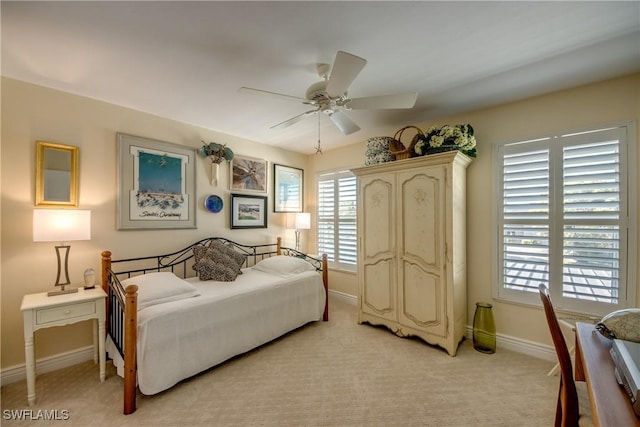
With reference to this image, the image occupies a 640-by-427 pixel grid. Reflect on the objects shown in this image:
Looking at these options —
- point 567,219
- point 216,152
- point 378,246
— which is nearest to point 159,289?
point 216,152

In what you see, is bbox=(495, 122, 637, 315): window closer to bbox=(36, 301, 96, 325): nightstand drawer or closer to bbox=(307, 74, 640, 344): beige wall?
bbox=(307, 74, 640, 344): beige wall

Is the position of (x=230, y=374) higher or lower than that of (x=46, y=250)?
lower

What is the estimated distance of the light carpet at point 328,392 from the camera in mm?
1673

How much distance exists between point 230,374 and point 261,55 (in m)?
2.60

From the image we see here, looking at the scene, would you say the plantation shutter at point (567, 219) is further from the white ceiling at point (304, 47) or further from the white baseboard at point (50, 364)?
the white baseboard at point (50, 364)

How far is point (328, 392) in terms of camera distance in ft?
6.32

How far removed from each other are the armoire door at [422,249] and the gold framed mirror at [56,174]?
10.5ft

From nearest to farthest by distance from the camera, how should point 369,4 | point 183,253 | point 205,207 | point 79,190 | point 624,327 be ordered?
point 624,327 → point 369,4 → point 79,190 → point 183,253 → point 205,207

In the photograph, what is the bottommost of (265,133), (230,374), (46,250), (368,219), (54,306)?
(230,374)

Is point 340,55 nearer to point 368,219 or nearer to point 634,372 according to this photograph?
point 634,372

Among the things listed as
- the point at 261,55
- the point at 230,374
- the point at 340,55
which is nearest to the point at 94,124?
the point at 261,55

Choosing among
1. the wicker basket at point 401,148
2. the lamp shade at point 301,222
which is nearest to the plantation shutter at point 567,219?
the wicker basket at point 401,148

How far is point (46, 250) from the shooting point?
2.17 metres

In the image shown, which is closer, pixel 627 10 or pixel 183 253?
pixel 627 10
